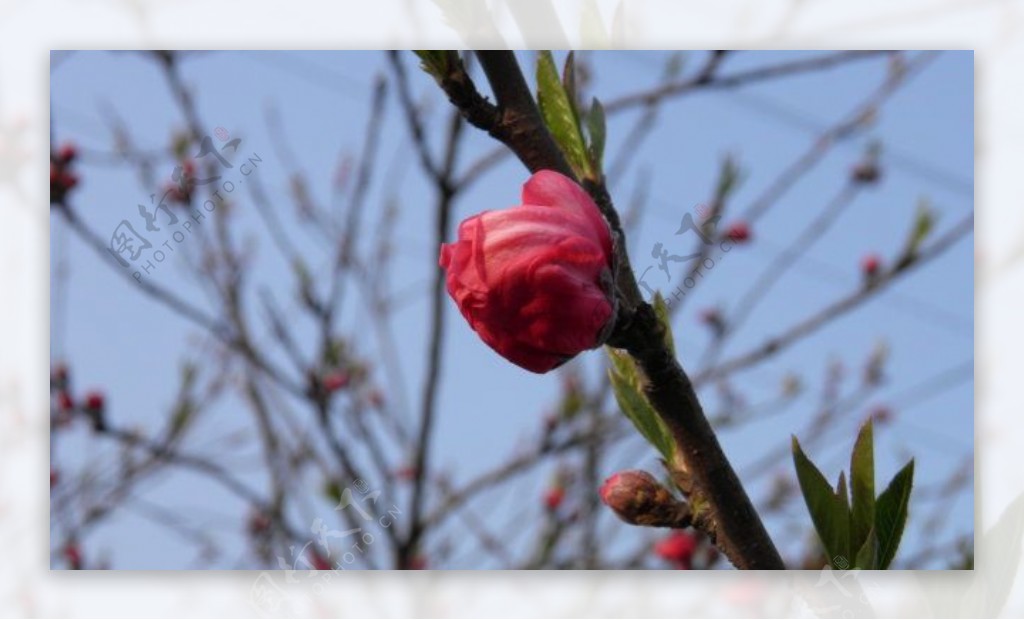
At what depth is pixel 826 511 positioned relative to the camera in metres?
0.57

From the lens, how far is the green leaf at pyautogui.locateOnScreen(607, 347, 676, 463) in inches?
24.0

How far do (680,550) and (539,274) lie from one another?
1128 mm

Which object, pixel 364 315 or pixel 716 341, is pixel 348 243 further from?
pixel 716 341

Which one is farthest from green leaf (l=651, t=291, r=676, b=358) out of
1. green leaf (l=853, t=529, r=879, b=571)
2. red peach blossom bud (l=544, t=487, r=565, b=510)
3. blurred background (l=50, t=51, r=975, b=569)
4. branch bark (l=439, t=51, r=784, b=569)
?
red peach blossom bud (l=544, t=487, r=565, b=510)

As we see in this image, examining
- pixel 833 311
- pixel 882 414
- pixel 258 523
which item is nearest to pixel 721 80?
pixel 833 311

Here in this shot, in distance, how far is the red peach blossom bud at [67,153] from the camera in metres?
1.58

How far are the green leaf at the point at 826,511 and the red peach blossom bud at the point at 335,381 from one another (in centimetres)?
122

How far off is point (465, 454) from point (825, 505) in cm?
105

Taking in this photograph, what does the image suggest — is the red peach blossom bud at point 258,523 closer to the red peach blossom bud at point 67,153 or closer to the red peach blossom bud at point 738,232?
the red peach blossom bud at point 67,153

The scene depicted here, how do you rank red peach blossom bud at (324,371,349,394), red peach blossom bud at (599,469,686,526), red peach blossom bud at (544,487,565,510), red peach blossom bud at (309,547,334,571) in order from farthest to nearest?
1. red peach blossom bud at (544,487,565,510)
2. red peach blossom bud at (324,371,349,394)
3. red peach blossom bud at (309,547,334,571)
4. red peach blossom bud at (599,469,686,526)

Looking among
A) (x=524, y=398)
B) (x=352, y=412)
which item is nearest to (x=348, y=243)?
(x=352, y=412)

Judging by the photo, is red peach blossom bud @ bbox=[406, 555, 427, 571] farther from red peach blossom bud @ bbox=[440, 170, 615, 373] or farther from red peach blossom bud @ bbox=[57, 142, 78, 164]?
red peach blossom bud @ bbox=[440, 170, 615, 373]

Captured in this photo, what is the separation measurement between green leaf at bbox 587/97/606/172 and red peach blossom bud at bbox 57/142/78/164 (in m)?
1.10

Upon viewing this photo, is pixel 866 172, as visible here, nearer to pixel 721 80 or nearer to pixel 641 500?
pixel 721 80
